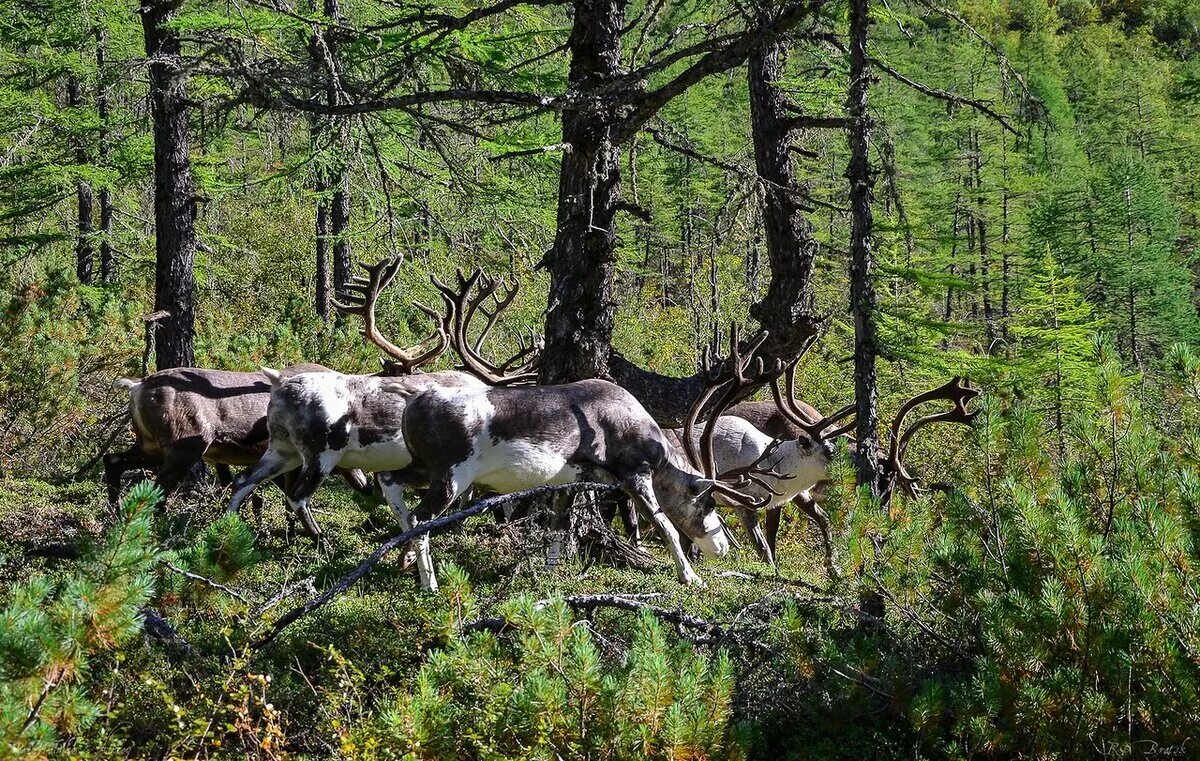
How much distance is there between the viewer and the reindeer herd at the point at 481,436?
8180 mm

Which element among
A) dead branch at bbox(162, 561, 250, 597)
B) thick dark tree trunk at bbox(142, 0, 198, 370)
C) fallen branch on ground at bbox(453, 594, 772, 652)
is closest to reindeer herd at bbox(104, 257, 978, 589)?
fallen branch on ground at bbox(453, 594, 772, 652)

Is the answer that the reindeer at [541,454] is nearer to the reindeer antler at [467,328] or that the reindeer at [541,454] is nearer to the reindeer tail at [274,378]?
the reindeer tail at [274,378]

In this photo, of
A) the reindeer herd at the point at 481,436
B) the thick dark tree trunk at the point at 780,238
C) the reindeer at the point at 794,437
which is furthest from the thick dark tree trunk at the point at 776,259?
the reindeer at the point at 794,437

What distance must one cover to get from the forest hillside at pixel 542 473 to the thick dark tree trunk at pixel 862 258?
0.14 feet

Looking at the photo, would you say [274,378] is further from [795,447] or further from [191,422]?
[795,447]

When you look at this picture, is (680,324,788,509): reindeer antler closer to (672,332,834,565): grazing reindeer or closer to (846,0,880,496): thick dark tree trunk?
(672,332,834,565): grazing reindeer

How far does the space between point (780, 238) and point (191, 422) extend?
715 centimetres

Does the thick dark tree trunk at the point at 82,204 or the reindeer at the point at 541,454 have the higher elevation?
the thick dark tree trunk at the point at 82,204

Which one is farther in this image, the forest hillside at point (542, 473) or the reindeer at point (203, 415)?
the reindeer at point (203, 415)

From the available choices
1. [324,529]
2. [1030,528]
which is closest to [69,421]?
[324,529]

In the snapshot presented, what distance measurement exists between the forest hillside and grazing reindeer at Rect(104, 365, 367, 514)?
Answer: 44 millimetres

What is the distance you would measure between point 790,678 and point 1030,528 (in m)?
1.38

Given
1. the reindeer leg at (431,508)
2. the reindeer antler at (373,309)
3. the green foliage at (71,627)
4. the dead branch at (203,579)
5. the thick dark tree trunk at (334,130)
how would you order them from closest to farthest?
the green foliage at (71,627)
the dead branch at (203,579)
the reindeer leg at (431,508)
the thick dark tree trunk at (334,130)
the reindeer antler at (373,309)

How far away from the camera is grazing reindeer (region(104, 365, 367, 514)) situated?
10477mm
